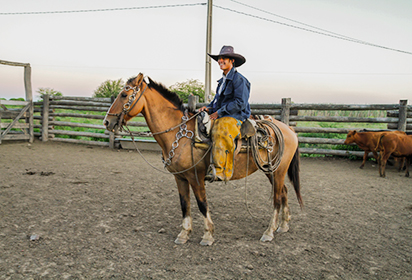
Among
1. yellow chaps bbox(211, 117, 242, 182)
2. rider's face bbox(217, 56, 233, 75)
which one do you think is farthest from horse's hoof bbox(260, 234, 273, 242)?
rider's face bbox(217, 56, 233, 75)

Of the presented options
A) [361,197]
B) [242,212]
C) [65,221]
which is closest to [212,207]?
[242,212]

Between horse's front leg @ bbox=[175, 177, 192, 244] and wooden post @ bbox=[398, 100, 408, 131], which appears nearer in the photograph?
horse's front leg @ bbox=[175, 177, 192, 244]

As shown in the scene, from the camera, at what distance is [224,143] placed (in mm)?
3871

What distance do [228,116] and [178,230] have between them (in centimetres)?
186

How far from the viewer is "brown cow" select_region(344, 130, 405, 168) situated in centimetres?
941

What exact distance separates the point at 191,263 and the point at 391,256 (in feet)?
8.13

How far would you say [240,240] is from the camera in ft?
13.6

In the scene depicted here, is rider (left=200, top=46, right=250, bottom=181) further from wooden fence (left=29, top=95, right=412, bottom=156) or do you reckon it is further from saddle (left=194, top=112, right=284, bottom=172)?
wooden fence (left=29, top=95, right=412, bottom=156)

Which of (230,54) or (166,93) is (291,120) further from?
(166,93)

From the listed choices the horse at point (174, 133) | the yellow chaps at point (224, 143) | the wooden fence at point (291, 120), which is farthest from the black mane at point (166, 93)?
the wooden fence at point (291, 120)

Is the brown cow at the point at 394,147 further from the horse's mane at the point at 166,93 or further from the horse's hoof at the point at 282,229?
the horse's mane at the point at 166,93

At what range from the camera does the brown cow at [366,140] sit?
941 cm

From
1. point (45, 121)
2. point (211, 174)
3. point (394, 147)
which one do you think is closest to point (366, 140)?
point (394, 147)

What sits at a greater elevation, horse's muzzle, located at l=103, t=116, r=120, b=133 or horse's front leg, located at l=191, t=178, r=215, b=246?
horse's muzzle, located at l=103, t=116, r=120, b=133
